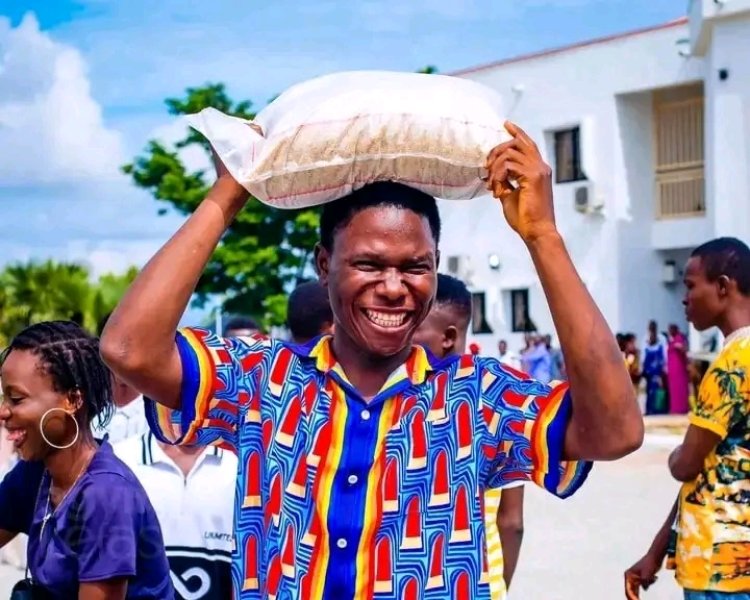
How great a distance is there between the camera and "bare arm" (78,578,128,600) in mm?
2572

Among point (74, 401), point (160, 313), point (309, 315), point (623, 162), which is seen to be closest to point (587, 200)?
point (623, 162)

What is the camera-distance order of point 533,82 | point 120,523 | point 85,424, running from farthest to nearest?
point 533,82 → point 85,424 → point 120,523

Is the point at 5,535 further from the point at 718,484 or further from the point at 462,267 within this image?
the point at 462,267

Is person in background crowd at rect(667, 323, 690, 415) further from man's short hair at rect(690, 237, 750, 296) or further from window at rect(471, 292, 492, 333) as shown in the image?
man's short hair at rect(690, 237, 750, 296)

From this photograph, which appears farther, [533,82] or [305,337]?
[533,82]

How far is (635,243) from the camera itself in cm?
2200

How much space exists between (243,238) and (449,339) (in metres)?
22.6

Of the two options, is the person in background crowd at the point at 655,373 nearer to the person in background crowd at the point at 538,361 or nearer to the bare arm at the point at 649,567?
the person in background crowd at the point at 538,361

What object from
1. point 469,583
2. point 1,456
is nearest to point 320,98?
point 469,583

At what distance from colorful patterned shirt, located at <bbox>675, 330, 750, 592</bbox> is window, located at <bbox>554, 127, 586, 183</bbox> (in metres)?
19.0

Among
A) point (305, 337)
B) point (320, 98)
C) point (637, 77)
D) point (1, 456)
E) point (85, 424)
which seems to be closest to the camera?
point (320, 98)

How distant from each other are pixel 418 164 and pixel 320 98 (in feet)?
0.70

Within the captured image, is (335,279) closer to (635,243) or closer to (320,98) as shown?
(320,98)

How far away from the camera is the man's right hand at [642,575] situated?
3.99 m
